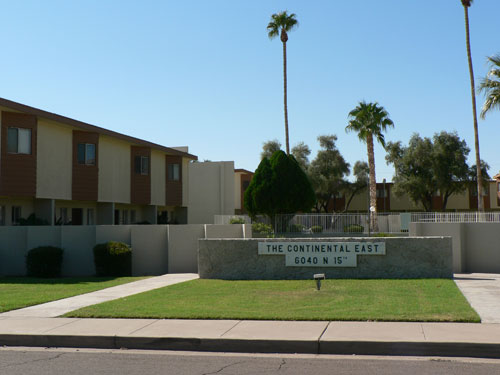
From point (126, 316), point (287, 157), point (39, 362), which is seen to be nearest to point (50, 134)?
point (287, 157)

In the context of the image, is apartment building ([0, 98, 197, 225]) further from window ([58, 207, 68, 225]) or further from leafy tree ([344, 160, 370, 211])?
leafy tree ([344, 160, 370, 211])

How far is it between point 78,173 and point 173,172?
1119 cm

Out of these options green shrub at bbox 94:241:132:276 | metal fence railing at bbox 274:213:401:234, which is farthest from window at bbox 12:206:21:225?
metal fence railing at bbox 274:213:401:234

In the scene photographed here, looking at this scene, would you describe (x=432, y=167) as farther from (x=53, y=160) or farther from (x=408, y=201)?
(x=53, y=160)

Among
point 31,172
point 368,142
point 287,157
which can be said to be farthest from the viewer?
point 368,142

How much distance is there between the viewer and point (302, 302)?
1294 centimetres

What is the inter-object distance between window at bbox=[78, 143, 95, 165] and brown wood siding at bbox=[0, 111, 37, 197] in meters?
4.21

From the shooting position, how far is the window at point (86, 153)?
3259 cm

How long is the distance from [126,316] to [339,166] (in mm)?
51189

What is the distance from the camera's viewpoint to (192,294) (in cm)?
1455

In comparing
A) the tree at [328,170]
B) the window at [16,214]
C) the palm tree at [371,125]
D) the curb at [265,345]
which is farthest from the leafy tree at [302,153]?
the curb at [265,345]

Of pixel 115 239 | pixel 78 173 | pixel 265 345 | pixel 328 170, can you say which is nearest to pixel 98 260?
pixel 115 239

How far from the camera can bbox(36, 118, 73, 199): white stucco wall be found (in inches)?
1151

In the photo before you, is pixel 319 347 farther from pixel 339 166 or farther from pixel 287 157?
pixel 339 166
